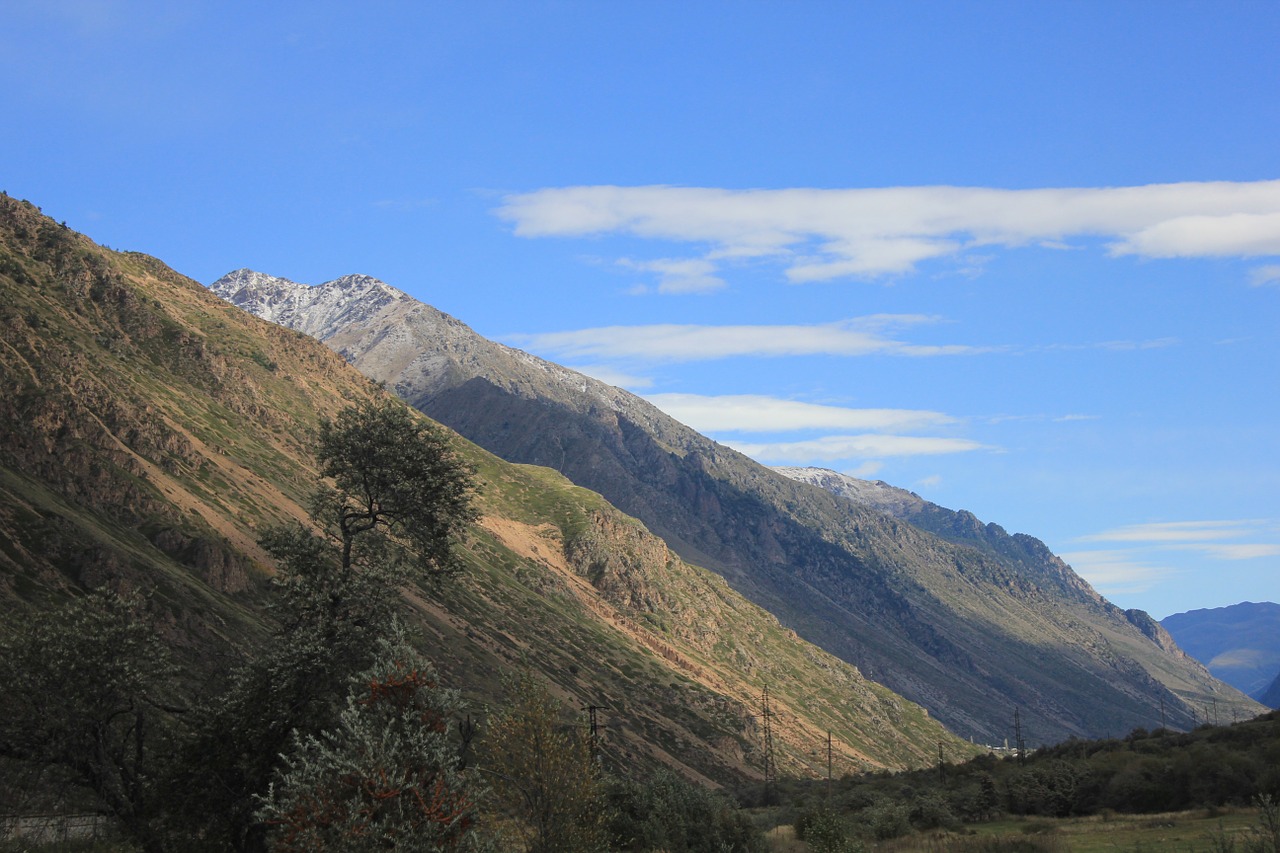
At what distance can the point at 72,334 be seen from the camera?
11300 cm

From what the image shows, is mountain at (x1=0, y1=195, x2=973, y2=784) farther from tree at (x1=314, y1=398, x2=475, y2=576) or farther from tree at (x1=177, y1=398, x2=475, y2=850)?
tree at (x1=177, y1=398, x2=475, y2=850)

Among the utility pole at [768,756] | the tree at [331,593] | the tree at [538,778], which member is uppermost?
the tree at [331,593]

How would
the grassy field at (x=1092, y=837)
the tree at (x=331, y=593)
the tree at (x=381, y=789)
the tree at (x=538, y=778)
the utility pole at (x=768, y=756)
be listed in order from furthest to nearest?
the utility pole at (x=768, y=756)
the grassy field at (x=1092, y=837)
the tree at (x=538, y=778)
the tree at (x=331, y=593)
the tree at (x=381, y=789)

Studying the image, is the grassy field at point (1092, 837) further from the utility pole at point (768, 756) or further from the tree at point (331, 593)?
the utility pole at point (768, 756)

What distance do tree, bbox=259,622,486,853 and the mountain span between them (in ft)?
32.4

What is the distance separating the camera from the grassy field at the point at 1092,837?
146 feet

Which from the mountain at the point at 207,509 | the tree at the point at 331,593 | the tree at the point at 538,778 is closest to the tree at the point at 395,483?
the tree at the point at 331,593

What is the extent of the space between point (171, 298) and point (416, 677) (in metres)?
169

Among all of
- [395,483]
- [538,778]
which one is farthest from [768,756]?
[538,778]

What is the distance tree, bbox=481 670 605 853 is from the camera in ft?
106

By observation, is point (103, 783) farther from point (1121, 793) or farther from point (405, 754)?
point (1121, 793)

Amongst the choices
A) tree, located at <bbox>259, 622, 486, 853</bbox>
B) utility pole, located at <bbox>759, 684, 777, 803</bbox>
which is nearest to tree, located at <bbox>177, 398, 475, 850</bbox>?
tree, located at <bbox>259, 622, 486, 853</bbox>

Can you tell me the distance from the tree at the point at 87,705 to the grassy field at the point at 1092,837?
31292mm

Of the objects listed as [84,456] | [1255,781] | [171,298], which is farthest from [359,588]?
[171,298]
